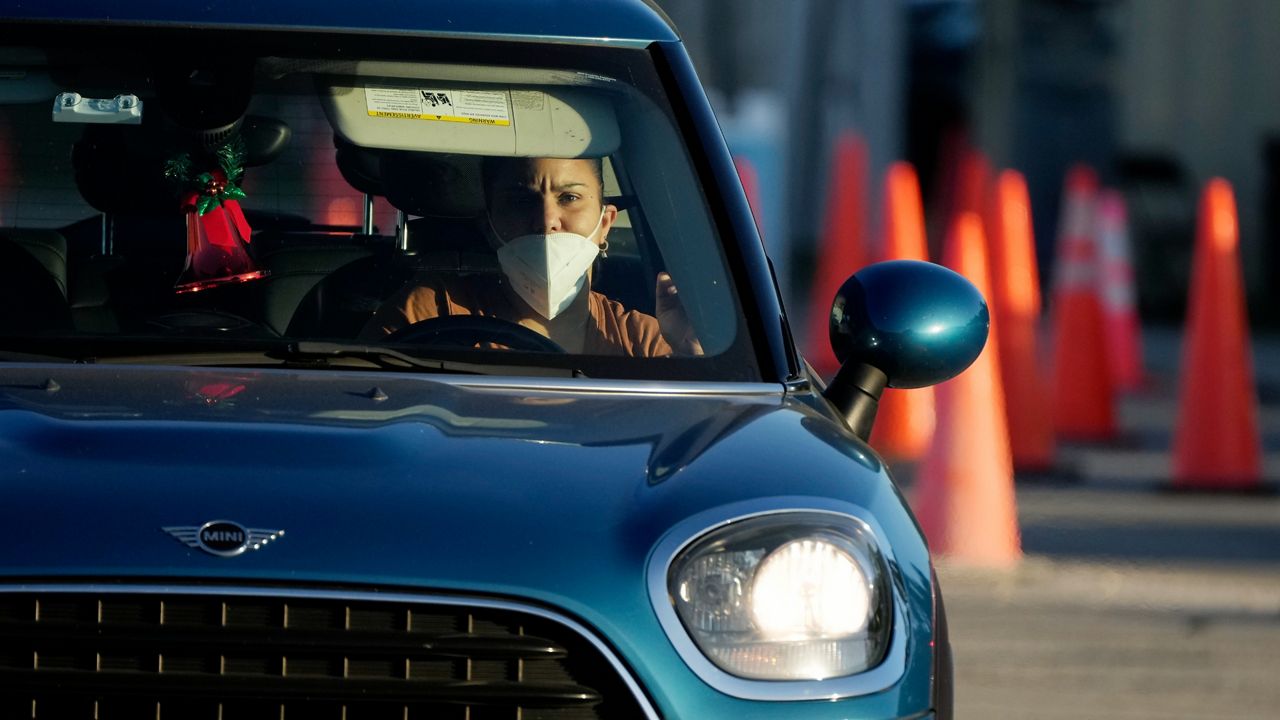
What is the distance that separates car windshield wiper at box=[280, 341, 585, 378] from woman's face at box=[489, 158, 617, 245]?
1.17 feet

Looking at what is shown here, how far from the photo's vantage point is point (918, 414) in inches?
390

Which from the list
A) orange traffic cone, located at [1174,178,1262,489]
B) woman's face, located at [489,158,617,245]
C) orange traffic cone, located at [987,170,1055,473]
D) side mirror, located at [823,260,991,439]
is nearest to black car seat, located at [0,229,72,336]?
woman's face, located at [489,158,617,245]

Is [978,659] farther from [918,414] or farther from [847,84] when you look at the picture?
[847,84]

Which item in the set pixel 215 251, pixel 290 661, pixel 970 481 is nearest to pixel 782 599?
pixel 290 661

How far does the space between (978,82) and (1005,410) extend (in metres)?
10.9

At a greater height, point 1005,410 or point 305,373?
point 1005,410

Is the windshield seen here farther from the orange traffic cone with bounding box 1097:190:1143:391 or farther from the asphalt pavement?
the orange traffic cone with bounding box 1097:190:1143:391

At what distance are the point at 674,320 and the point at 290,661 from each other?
3.53ft

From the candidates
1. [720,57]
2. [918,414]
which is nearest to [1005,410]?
[918,414]

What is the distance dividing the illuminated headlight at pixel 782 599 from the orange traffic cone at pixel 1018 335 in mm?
6783

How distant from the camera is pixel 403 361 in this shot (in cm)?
335

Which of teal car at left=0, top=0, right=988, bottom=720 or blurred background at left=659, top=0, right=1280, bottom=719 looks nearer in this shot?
teal car at left=0, top=0, right=988, bottom=720

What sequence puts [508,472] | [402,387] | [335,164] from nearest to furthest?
1. [508,472]
2. [402,387]
3. [335,164]

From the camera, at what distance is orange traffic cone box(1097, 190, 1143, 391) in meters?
12.4
